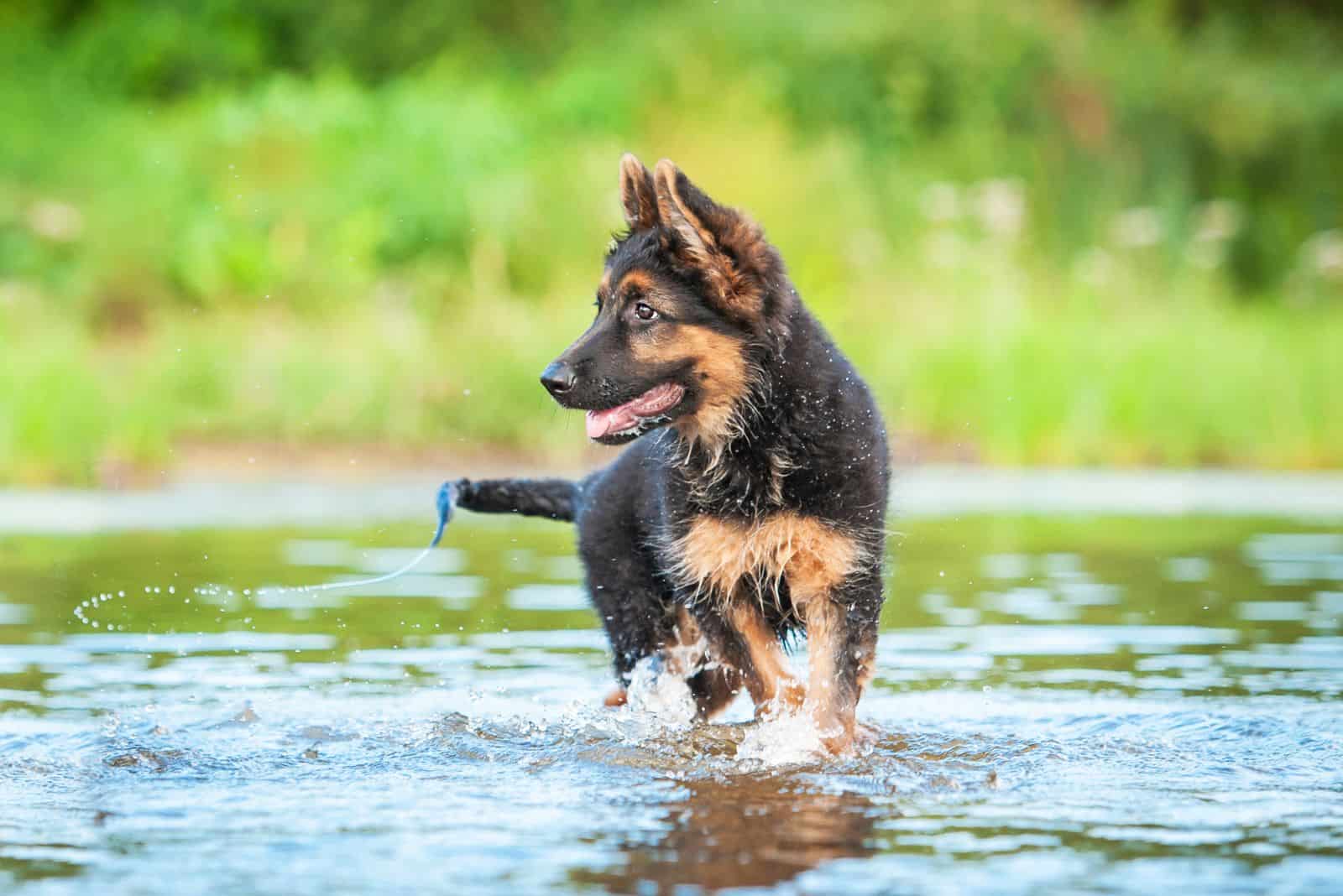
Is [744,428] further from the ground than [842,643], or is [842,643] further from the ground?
[744,428]

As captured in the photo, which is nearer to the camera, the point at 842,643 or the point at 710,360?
the point at 710,360

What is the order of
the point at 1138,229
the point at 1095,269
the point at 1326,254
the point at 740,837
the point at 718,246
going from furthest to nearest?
1. the point at 1138,229
2. the point at 1095,269
3. the point at 1326,254
4. the point at 718,246
5. the point at 740,837

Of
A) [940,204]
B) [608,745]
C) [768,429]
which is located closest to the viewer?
[768,429]

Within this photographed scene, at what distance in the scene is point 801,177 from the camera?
21.0 meters

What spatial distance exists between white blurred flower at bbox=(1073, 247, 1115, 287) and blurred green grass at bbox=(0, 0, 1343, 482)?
7 cm

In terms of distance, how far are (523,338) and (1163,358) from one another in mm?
5672

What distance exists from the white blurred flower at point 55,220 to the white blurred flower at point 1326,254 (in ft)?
40.8

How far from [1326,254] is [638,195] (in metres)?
14.3

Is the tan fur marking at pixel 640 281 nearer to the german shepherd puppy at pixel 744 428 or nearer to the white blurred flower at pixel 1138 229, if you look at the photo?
the german shepherd puppy at pixel 744 428

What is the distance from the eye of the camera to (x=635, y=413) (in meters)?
6.74

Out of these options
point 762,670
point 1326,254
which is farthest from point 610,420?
point 1326,254

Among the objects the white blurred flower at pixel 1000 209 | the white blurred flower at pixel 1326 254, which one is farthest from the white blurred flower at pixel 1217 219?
the white blurred flower at pixel 1000 209

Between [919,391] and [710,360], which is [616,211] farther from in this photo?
[710,360]

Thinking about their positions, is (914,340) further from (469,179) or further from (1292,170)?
(1292,170)
